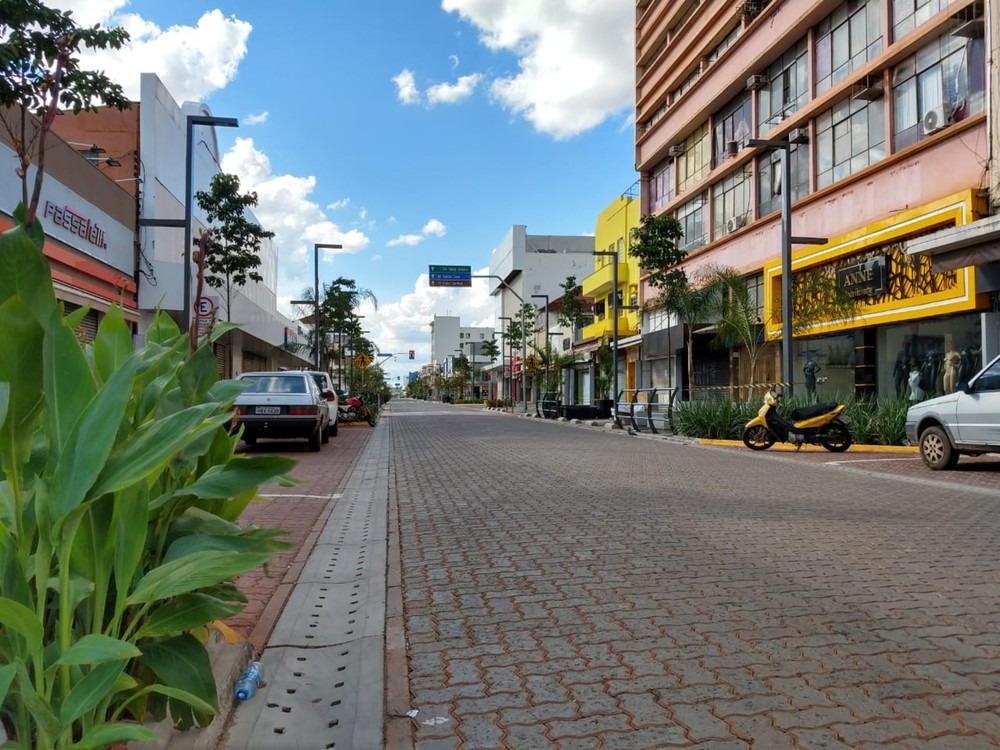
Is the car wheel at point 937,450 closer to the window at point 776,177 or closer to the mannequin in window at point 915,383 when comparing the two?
the mannequin in window at point 915,383

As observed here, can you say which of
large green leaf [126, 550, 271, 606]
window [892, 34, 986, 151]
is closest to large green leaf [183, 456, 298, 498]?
large green leaf [126, 550, 271, 606]

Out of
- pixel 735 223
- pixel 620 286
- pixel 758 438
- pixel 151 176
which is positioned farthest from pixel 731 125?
pixel 151 176

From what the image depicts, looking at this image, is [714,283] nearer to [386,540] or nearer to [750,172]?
[750,172]

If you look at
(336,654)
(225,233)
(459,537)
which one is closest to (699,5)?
(225,233)

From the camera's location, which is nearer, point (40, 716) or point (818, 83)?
point (40, 716)

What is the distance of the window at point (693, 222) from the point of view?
33.7 m

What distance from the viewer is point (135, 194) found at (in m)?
25.2

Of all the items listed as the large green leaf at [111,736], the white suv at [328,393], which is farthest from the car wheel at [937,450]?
the white suv at [328,393]

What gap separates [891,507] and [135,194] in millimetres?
24145

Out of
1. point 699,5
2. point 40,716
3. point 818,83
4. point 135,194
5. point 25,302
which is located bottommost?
point 40,716

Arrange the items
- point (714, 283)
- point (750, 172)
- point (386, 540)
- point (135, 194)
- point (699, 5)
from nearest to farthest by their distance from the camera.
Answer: point (386, 540) → point (714, 283) → point (135, 194) → point (750, 172) → point (699, 5)

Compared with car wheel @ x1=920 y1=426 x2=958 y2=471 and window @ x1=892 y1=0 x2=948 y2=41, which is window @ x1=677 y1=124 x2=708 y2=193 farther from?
car wheel @ x1=920 y1=426 x2=958 y2=471

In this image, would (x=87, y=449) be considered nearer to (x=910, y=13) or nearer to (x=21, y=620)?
(x=21, y=620)

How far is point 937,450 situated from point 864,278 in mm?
10512
